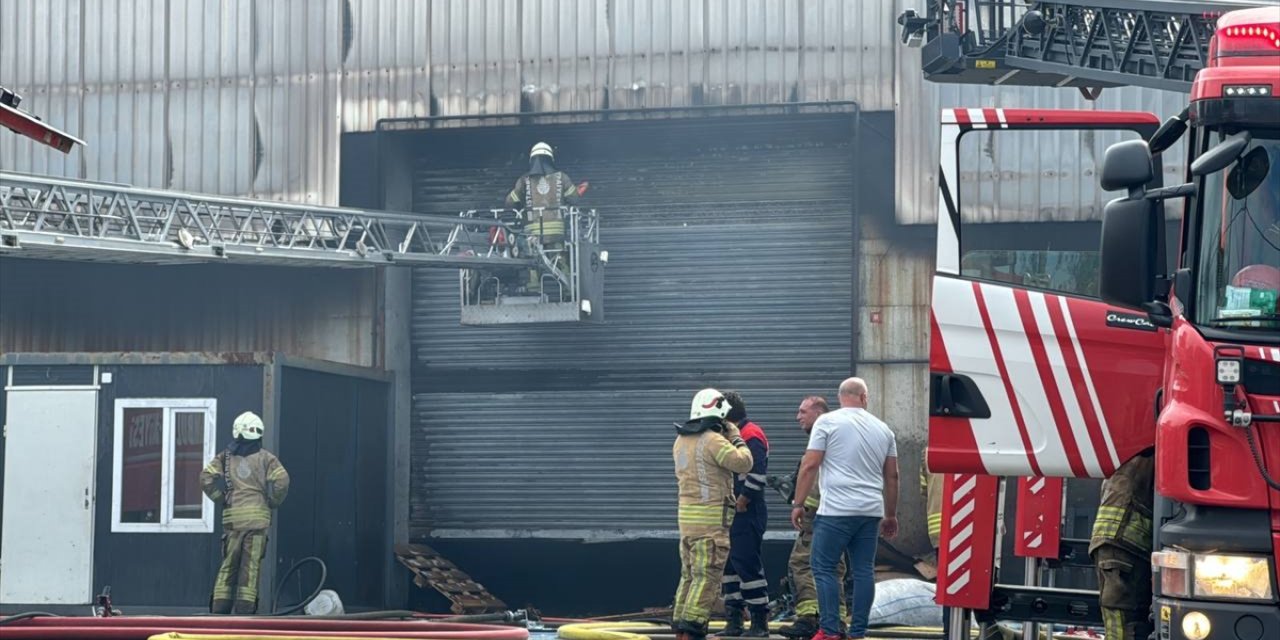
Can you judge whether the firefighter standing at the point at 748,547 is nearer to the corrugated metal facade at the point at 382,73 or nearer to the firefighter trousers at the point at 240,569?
the firefighter trousers at the point at 240,569

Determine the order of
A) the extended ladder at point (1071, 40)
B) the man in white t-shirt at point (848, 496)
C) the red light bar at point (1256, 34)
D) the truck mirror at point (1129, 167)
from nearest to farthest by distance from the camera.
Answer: the truck mirror at point (1129, 167) → the red light bar at point (1256, 34) → the extended ladder at point (1071, 40) → the man in white t-shirt at point (848, 496)

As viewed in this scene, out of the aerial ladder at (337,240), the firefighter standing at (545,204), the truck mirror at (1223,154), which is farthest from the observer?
the firefighter standing at (545,204)

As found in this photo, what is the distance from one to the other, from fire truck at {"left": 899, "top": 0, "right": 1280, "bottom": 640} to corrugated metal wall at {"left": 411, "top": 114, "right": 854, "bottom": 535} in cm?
562

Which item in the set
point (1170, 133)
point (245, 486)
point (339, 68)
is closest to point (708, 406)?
point (1170, 133)

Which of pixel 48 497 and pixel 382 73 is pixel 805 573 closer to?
pixel 48 497

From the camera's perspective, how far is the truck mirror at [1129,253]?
19.6 feet

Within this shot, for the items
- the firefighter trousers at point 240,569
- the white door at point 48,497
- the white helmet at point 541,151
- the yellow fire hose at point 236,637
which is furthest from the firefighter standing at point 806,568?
the white door at point 48,497

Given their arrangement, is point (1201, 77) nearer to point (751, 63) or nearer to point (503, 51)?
point (751, 63)

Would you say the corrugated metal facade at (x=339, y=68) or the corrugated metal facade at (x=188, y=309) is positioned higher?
the corrugated metal facade at (x=339, y=68)

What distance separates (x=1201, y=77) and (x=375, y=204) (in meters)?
12.7

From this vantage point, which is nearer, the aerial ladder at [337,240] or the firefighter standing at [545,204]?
the aerial ladder at [337,240]

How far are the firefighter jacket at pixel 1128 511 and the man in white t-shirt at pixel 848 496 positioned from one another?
8.99 ft

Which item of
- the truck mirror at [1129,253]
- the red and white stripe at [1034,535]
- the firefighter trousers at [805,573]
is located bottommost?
the firefighter trousers at [805,573]

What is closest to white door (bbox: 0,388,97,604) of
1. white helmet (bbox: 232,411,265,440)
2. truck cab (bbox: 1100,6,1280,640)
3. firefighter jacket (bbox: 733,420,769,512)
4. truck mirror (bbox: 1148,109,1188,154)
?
white helmet (bbox: 232,411,265,440)
